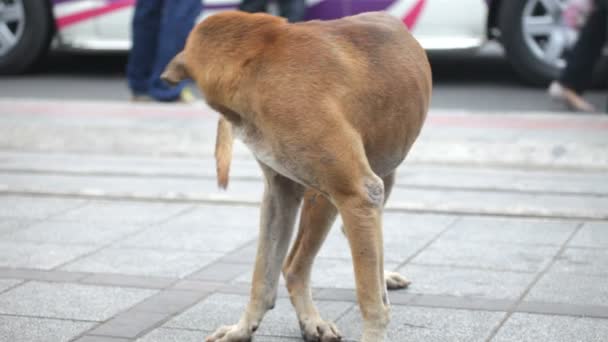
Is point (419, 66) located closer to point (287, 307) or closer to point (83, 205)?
point (287, 307)

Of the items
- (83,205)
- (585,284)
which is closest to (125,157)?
(83,205)

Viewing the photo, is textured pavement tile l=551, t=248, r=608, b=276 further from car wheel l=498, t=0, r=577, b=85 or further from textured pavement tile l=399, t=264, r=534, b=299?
car wheel l=498, t=0, r=577, b=85

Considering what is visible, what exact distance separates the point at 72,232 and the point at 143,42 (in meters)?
3.33

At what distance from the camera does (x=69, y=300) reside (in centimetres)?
404

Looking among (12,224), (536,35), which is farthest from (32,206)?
(536,35)

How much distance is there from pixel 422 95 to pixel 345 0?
5446 mm

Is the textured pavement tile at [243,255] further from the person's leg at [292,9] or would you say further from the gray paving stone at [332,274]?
the person's leg at [292,9]

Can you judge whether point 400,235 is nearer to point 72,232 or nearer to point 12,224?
point 72,232

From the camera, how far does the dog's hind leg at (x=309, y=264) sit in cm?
352

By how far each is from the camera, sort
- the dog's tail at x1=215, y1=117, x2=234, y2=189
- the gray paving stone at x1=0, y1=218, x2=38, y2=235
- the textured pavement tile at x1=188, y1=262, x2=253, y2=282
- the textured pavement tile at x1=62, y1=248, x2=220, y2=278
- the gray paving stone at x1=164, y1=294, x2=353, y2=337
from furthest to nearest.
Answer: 1. the gray paving stone at x1=0, y1=218, x2=38, y2=235
2. the textured pavement tile at x1=62, y1=248, x2=220, y2=278
3. the textured pavement tile at x1=188, y1=262, x2=253, y2=282
4. the gray paving stone at x1=164, y1=294, x2=353, y2=337
5. the dog's tail at x1=215, y1=117, x2=234, y2=189

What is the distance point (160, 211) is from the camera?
551 cm

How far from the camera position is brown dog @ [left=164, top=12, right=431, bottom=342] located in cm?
304

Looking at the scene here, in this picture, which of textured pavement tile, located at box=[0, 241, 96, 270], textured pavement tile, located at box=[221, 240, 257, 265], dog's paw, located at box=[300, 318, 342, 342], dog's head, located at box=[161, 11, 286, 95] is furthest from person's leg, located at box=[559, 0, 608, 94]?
dog's head, located at box=[161, 11, 286, 95]

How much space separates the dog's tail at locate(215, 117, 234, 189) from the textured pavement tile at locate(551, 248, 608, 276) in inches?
60.5
